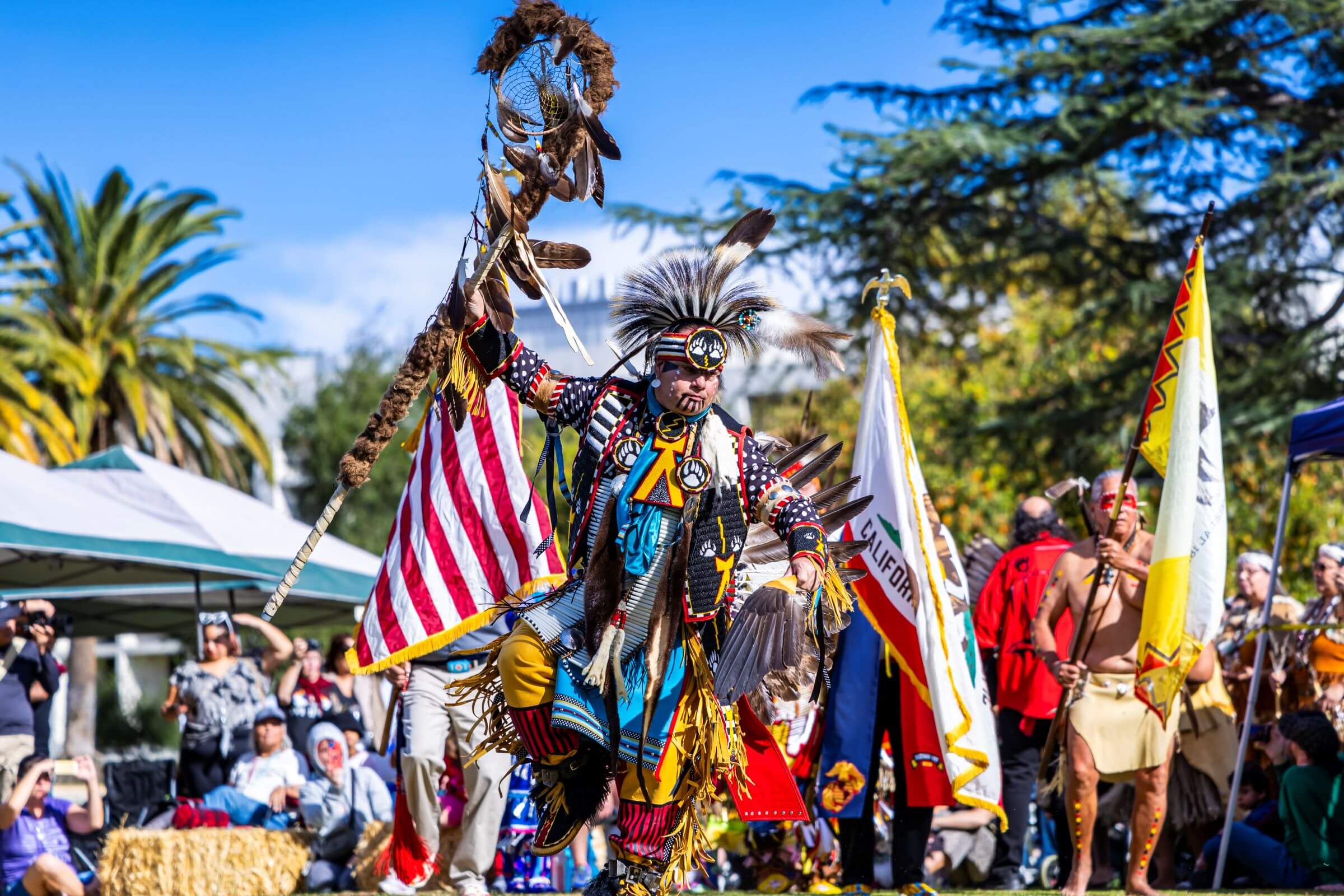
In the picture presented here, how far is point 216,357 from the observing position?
25.3 metres

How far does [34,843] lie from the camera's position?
7973 millimetres

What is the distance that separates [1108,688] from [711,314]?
3.00 meters

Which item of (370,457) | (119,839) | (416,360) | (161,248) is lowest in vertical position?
(119,839)

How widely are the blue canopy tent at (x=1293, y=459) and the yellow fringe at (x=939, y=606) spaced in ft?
4.77

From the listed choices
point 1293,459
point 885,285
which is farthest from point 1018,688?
point 885,285

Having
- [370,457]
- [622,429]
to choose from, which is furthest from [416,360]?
[622,429]

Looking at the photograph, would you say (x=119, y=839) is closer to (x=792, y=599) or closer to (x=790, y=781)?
(x=790, y=781)

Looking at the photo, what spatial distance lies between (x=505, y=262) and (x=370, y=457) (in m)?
0.83

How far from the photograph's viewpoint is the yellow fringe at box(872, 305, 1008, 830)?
6156mm

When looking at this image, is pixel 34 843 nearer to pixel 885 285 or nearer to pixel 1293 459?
pixel 885 285

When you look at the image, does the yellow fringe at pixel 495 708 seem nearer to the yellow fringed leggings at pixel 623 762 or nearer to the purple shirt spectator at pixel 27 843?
the yellow fringed leggings at pixel 623 762

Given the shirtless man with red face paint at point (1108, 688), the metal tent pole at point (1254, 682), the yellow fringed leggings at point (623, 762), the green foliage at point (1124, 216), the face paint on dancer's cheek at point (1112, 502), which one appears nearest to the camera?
the yellow fringed leggings at point (623, 762)

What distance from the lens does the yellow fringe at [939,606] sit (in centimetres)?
616

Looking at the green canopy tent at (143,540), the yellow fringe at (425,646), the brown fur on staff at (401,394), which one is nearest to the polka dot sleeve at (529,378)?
the brown fur on staff at (401,394)
